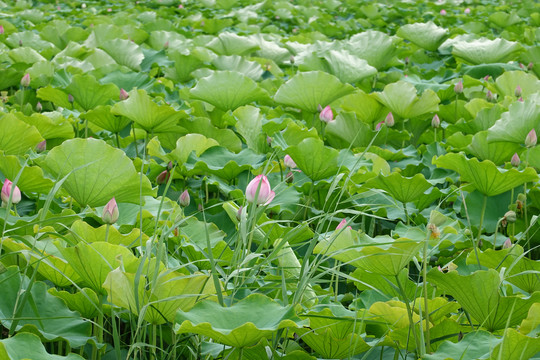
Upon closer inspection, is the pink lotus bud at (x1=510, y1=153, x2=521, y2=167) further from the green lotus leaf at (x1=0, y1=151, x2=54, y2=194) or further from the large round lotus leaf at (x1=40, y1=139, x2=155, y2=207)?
the green lotus leaf at (x1=0, y1=151, x2=54, y2=194)

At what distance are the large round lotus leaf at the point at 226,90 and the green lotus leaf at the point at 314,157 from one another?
2.16ft

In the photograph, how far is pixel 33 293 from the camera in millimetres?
1131

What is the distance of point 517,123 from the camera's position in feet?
5.97

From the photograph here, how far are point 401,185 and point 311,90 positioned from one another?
72 centimetres

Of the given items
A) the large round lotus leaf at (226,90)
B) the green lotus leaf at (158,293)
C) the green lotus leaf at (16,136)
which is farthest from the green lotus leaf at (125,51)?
the green lotus leaf at (158,293)

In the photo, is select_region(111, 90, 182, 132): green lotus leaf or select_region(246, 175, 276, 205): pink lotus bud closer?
select_region(246, 175, 276, 205): pink lotus bud

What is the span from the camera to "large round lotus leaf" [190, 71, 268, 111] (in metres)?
2.26

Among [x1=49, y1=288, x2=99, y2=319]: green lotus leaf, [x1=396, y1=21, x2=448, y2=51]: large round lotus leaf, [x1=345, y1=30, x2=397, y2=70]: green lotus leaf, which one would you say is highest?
[x1=49, y1=288, x2=99, y2=319]: green lotus leaf

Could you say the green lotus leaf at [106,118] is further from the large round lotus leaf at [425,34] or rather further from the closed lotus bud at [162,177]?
the large round lotus leaf at [425,34]

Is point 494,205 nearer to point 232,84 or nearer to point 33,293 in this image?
point 232,84

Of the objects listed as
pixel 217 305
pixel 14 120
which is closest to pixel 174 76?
pixel 14 120

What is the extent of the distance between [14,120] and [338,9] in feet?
17.0

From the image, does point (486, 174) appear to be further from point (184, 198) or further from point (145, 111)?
point (145, 111)

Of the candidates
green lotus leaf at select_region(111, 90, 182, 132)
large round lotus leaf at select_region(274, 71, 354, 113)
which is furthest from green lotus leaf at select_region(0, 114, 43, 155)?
large round lotus leaf at select_region(274, 71, 354, 113)
